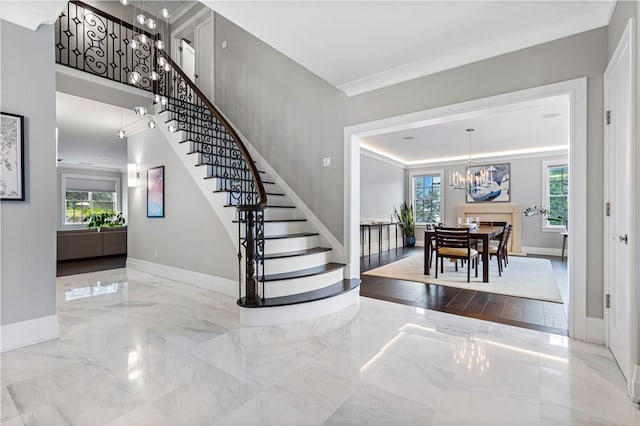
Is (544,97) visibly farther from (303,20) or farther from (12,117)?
(12,117)

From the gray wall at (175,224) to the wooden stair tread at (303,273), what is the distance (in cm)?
75

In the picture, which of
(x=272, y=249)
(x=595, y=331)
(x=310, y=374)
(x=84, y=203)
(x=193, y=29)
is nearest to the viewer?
(x=310, y=374)

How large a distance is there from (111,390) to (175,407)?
479 millimetres

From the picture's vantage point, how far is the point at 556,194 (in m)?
7.48

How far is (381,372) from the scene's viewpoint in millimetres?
2002

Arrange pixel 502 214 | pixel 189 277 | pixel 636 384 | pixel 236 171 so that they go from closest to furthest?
pixel 636 384 → pixel 189 277 → pixel 236 171 → pixel 502 214

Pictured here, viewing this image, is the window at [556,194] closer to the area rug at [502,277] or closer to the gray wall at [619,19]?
the area rug at [502,277]

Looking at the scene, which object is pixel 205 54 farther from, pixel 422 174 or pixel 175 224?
pixel 422 174

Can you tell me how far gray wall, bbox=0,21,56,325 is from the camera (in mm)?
2340

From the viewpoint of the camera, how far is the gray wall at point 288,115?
4.17m

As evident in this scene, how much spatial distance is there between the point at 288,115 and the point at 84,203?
10473 mm

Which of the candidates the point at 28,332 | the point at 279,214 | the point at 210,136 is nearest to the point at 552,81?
the point at 279,214

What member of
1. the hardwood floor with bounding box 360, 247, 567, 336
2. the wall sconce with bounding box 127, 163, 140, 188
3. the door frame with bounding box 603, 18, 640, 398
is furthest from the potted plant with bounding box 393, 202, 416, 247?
the door frame with bounding box 603, 18, 640, 398

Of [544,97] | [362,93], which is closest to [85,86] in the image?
[362,93]
